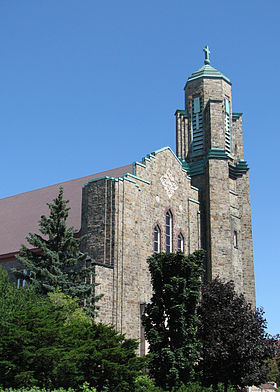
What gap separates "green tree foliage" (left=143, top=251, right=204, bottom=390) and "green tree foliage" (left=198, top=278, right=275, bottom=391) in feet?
7.48

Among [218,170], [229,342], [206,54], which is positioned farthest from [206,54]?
[229,342]

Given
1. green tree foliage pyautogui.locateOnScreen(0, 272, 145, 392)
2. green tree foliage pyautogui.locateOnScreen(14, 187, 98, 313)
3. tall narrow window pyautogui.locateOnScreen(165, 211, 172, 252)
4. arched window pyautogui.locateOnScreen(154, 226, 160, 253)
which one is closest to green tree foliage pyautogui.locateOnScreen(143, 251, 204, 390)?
green tree foliage pyautogui.locateOnScreen(0, 272, 145, 392)

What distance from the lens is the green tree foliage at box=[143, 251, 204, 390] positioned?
20094 mm

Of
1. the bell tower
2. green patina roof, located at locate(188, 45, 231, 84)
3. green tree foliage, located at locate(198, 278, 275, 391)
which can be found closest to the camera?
green tree foliage, located at locate(198, 278, 275, 391)

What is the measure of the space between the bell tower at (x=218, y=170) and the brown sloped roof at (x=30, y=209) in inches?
232

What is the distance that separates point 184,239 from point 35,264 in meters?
10.7

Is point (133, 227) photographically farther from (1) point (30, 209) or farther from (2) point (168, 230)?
(1) point (30, 209)

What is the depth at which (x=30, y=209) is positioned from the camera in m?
35.7

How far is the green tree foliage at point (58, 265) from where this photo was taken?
77.0 ft

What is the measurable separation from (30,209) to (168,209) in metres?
9.44

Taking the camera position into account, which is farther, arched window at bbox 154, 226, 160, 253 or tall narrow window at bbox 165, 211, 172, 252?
tall narrow window at bbox 165, 211, 172, 252

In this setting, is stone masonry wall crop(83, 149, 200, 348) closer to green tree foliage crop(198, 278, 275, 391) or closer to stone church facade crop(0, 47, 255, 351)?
stone church facade crop(0, 47, 255, 351)

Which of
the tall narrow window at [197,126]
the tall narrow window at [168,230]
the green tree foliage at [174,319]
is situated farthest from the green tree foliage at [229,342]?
the tall narrow window at [197,126]

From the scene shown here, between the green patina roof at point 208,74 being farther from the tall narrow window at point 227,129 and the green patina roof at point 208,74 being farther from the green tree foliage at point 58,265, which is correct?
the green tree foliage at point 58,265
